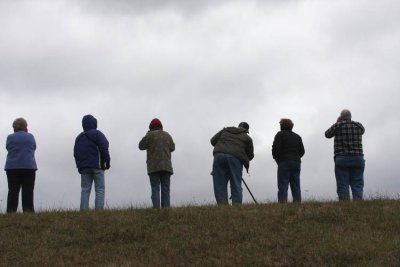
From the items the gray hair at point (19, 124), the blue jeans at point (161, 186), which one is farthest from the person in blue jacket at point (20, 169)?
the blue jeans at point (161, 186)

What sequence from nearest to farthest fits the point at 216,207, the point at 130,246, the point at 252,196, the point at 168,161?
1. the point at 130,246
2. the point at 216,207
3. the point at 168,161
4. the point at 252,196

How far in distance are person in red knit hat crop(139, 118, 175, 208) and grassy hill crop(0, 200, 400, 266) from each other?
1.63m

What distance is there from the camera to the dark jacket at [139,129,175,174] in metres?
14.2

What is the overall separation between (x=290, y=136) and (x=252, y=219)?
3734 millimetres

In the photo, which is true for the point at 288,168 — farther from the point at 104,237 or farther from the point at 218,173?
the point at 104,237

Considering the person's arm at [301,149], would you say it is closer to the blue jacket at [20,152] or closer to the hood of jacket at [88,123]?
the hood of jacket at [88,123]

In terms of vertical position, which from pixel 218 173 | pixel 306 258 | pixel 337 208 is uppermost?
pixel 218 173

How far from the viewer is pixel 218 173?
583 inches

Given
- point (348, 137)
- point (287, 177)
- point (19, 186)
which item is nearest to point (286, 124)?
point (287, 177)

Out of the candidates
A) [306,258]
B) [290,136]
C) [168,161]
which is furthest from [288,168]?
[306,258]

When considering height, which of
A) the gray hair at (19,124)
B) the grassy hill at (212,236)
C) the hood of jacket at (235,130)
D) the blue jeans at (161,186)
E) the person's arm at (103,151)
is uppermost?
the gray hair at (19,124)

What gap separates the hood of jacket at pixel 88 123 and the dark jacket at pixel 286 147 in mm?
4019

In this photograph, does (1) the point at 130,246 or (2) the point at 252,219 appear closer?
(1) the point at 130,246

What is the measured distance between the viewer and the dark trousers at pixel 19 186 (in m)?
13.6
